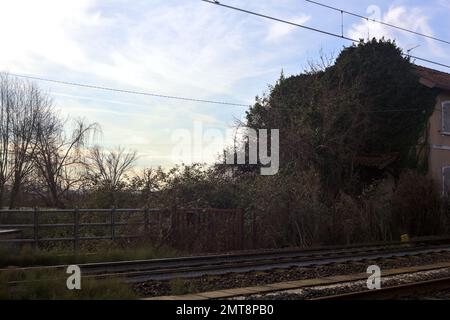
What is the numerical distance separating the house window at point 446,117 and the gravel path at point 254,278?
62.7ft

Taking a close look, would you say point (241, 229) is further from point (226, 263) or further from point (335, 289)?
point (335, 289)

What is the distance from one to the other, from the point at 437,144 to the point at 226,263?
21973 mm

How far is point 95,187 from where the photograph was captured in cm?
2580

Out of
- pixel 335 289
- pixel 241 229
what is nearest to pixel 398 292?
pixel 335 289

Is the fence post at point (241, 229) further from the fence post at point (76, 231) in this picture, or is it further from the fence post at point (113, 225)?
the fence post at point (76, 231)

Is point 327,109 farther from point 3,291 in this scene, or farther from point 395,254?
point 3,291

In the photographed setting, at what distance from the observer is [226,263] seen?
1507 cm

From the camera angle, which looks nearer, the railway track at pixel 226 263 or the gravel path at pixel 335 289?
the gravel path at pixel 335 289

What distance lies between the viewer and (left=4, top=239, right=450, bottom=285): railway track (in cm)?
1263

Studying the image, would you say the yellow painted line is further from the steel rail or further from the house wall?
the house wall

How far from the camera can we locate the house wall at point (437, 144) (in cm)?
3250

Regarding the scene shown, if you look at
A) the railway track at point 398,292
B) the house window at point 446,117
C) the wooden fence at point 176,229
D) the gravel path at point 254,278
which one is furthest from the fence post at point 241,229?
the house window at point 446,117

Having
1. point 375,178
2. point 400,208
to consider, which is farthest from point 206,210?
point 375,178

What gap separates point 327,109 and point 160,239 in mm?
13235
